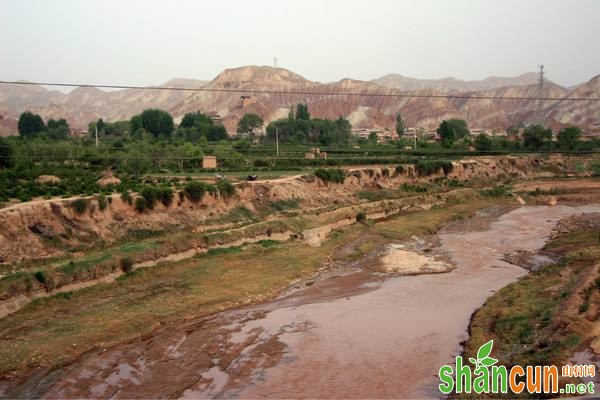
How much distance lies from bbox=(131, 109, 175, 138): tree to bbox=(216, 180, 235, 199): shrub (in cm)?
5347

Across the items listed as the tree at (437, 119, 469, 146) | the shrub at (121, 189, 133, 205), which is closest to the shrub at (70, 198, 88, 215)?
the shrub at (121, 189, 133, 205)

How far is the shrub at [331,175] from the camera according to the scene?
46.2m

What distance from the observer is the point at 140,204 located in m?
31.4

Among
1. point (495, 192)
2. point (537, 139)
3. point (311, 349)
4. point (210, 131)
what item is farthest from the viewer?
point (210, 131)

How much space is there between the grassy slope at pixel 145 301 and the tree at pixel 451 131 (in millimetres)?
52613

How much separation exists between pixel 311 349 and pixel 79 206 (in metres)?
16.4

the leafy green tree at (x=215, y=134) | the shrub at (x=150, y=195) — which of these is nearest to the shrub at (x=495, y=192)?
the shrub at (x=150, y=195)

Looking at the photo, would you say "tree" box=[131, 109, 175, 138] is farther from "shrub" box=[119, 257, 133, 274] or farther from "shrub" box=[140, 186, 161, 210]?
"shrub" box=[119, 257, 133, 274]

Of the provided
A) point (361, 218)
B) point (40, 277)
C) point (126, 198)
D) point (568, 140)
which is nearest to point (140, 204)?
point (126, 198)

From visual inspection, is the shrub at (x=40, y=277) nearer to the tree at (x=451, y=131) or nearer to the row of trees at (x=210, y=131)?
the row of trees at (x=210, y=131)

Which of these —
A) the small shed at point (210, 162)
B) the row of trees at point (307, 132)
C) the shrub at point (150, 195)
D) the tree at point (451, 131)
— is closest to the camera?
the shrub at point (150, 195)

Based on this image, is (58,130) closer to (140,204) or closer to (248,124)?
(248,124)

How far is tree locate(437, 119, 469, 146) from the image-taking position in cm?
8633

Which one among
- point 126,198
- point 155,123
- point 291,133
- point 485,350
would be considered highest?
point 155,123
